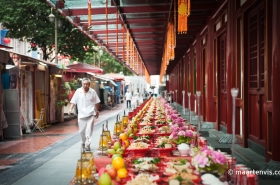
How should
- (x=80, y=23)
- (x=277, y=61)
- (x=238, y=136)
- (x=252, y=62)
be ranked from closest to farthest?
1. (x=277, y=61)
2. (x=252, y=62)
3. (x=238, y=136)
4. (x=80, y=23)

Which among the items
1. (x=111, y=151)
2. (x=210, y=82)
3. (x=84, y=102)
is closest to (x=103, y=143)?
(x=111, y=151)

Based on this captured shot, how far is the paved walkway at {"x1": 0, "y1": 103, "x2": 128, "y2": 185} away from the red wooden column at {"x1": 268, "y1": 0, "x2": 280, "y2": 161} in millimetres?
3292

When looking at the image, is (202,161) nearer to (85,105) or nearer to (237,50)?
(237,50)

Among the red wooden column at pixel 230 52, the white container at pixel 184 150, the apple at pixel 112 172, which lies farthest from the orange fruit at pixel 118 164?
the red wooden column at pixel 230 52

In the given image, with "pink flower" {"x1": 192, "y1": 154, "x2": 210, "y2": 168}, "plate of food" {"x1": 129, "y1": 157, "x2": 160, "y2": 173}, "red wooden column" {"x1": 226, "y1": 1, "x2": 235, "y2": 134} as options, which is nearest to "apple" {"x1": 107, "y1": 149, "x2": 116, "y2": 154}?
"plate of food" {"x1": 129, "y1": 157, "x2": 160, "y2": 173}

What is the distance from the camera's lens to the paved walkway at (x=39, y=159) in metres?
6.02

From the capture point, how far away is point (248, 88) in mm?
7137

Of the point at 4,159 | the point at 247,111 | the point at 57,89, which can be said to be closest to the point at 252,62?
the point at 247,111

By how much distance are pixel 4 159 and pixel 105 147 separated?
4.85 m

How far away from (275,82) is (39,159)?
5.38 metres

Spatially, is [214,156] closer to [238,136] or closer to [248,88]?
[248,88]

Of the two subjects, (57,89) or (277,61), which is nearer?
(277,61)

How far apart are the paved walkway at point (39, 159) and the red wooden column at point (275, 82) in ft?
10.8

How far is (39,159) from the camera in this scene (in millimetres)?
7867
